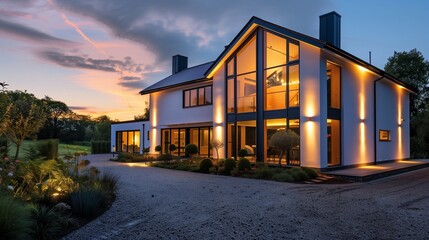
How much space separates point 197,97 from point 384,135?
11.7 meters

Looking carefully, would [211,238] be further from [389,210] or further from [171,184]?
[171,184]

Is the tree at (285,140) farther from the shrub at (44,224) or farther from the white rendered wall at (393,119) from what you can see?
the shrub at (44,224)

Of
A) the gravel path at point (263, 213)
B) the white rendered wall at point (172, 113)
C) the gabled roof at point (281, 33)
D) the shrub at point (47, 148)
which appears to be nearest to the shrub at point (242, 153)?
the white rendered wall at point (172, 113)

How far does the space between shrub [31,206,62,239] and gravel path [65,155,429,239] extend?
0.29 metres

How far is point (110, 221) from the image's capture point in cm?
523

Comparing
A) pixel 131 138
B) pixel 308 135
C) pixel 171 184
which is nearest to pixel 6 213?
pixel 171 184

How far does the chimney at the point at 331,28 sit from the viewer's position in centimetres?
1478

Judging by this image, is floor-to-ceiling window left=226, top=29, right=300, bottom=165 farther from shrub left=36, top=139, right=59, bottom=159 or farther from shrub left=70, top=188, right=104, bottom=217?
shrub left=70, top=188, right=104, bottom=217

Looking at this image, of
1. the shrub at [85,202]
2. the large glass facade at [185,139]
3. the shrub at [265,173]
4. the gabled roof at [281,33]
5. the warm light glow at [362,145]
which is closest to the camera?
the shrub at [85,202]

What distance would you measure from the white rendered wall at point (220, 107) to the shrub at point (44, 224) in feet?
40.2

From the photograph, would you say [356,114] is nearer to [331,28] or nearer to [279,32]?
[331,28]

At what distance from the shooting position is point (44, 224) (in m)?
4.33

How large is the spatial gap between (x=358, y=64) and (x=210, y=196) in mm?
10611

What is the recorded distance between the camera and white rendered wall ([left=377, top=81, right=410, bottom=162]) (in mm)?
16609
